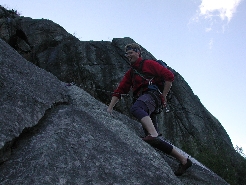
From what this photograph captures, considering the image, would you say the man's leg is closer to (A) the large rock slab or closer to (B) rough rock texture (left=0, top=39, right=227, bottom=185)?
(B) rough rock texture (left=0, top=39, right=227, bottom=185)

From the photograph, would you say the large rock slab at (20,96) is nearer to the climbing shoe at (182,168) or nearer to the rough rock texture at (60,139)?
the rough rock texture at (60,139)

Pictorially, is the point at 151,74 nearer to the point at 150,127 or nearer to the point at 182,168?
the point at 150,127

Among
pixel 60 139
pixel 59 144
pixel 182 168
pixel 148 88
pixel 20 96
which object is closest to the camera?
pixel 59 144

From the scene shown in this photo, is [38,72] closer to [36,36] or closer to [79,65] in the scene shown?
[79,65]

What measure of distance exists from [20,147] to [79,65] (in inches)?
572

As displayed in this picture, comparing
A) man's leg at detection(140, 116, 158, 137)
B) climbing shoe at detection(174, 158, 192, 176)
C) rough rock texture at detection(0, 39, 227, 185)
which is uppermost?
man's leg at detection(140, 116, 158, 137)

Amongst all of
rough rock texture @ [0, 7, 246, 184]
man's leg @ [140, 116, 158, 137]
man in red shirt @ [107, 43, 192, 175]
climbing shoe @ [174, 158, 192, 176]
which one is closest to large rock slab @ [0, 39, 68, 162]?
rough rock texture @ [0, 7, 246, 184]

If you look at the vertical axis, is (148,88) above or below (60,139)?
above

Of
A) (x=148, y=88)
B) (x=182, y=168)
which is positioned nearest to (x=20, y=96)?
(x=148, y=88)

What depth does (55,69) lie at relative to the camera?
17.7 meters

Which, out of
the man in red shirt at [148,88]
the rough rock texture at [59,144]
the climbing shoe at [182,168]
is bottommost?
the rough rock texture at [59,144]

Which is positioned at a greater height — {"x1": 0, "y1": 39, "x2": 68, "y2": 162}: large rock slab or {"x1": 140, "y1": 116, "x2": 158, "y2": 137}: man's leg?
{"x1": 140, "y1": 116, "x2": 158, "y2": 137}: man's leg

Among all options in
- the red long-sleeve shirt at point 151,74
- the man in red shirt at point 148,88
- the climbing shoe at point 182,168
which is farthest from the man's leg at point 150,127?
the red long-sleeve shirt at point 151,74

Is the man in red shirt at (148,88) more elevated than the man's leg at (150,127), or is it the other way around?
the man in red shirt at (148,88)
